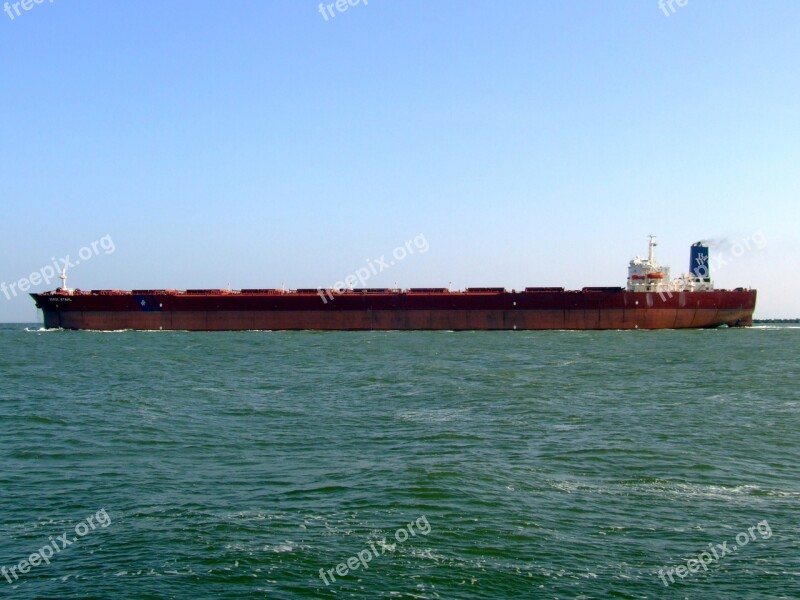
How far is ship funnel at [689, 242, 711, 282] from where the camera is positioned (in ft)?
229

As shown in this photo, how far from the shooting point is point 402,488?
13.4 m

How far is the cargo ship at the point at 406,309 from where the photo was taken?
60.9 m

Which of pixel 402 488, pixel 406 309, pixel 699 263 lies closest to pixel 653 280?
pixel 699 263

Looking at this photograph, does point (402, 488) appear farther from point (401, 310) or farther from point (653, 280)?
point (653, 280)

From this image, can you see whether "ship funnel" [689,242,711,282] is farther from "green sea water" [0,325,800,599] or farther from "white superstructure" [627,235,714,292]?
"green sea water" [0,325,800,599]

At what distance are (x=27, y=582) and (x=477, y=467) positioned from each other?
822cm

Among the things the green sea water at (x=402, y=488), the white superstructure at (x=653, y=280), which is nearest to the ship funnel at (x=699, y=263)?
the white superstructure at (x=653, y=280)

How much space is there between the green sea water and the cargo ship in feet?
105

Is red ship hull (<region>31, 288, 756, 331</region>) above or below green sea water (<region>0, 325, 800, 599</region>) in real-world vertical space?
above

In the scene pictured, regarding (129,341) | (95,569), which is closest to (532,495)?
(95,569)

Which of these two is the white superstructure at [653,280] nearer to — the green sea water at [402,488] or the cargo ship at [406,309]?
the cargo ship at [406,309]

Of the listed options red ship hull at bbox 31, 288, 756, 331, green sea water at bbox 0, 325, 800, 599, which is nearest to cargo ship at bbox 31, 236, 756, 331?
red ship hull at bbox 31, 288, 756, 331

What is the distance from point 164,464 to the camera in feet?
50.4

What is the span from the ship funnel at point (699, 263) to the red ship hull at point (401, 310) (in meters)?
6.28
